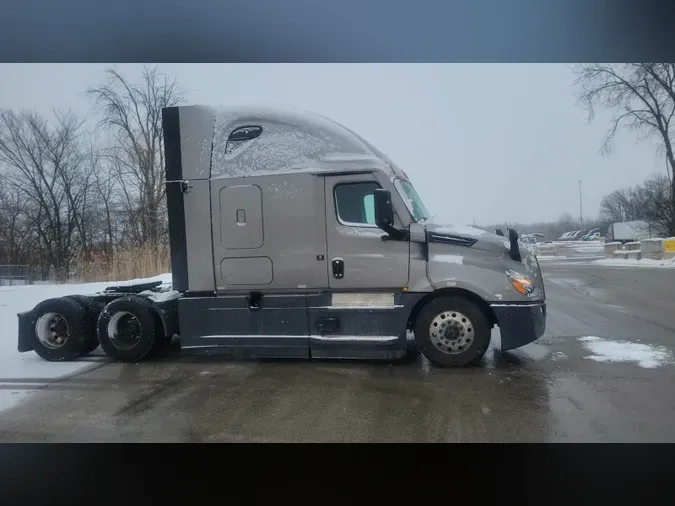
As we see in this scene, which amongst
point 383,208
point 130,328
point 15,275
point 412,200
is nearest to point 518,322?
point 412,200

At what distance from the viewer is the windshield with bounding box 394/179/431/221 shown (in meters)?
3.54

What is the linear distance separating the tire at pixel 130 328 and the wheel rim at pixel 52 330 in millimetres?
359

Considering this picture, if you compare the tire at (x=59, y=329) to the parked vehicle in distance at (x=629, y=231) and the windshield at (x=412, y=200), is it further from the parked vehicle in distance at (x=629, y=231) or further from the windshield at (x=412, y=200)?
the parked vehicle in distance at (x=629, y=231)

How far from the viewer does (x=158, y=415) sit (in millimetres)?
2953

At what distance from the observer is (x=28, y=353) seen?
3.97 m

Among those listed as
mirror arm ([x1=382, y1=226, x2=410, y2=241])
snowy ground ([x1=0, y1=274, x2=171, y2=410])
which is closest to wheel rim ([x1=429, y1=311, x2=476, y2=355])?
mirror arm ([x1=382, y1=226, x2=410, y2=241])

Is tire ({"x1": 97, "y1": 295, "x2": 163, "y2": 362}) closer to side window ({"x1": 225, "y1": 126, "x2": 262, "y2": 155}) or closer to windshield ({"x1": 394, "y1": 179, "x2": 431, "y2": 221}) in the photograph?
side window ({"x1": 225, "y1": 126, "x2": 262, "y2": 155})

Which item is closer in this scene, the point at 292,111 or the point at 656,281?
the point at 292,111

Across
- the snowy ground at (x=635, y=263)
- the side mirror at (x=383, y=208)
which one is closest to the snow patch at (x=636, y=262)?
the snowy ground at (x=635, y=263)

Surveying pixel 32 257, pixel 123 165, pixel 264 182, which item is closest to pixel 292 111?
pixel 264 182

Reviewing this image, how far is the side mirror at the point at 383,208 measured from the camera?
3363 mm
